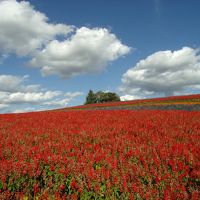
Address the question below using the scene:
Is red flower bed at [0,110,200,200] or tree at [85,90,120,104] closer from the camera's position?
red flower bed at [0,110,200,200]

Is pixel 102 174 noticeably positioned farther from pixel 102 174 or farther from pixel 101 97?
pixel 101 97

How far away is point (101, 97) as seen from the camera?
51.7 metres

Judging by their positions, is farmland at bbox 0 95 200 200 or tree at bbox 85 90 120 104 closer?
farmland at bbox 0 95 200 200

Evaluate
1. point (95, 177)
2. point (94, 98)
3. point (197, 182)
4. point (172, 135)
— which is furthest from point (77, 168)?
point (94, 98)

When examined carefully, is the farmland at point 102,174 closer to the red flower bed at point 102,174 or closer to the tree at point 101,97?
the red flower bed at point 102,174

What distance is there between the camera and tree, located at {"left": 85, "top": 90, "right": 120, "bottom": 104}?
51.5 meters

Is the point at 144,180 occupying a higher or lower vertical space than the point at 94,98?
lower

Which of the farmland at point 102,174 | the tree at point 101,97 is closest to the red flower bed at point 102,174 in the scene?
the farmland at point 102,174

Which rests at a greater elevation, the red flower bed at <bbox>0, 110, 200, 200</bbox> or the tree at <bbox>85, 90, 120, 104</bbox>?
the tree at <bbox>85, 90, 120, 104</bbox>

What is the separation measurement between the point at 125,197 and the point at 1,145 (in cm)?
394

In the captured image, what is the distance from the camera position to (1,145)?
6406mm

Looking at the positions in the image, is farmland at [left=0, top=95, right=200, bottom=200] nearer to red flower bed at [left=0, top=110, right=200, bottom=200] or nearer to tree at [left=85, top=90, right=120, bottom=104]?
red flower bed at [left=0, top=110, right=200, bottom=200]

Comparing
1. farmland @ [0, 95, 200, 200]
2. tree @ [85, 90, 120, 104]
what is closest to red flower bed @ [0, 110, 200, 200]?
farmland @ [0, 95, 200, 200]

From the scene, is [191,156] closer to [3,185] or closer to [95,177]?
[95,177]
